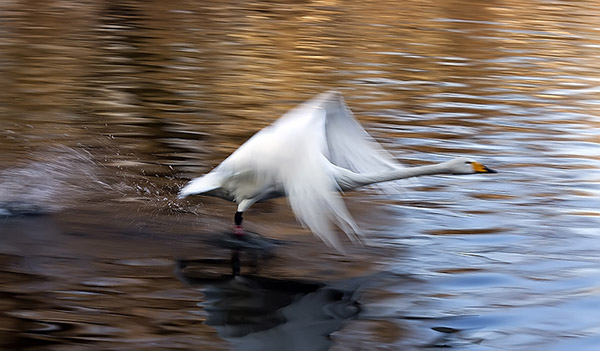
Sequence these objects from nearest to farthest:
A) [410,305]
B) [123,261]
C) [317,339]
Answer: [317,339] → [410,305] → [123,261]

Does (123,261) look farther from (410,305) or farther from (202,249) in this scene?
(410,305)

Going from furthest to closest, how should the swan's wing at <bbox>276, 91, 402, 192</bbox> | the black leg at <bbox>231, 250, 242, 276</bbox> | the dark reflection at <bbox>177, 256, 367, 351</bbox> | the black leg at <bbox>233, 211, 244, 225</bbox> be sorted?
the black leg at <bbox>233, 211, 244, 225</bbox>, the swan's wing at <bbox>276, 91, 402, 192</bbox>, the black leg at <bbox>231, 250, 242, 276</bbox>, the dark reflection at <bbox>177, 256, 367, 351</bbox>

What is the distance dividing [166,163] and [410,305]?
4.24 meters

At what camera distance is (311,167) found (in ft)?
22.1

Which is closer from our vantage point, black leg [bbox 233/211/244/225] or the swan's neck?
the swan's neck

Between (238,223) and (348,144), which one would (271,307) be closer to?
(238,223)

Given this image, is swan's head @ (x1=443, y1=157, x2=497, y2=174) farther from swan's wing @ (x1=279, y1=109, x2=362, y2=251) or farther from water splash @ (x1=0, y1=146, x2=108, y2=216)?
water splash @ (x1=0, y1=146, x2=108, y2=216)

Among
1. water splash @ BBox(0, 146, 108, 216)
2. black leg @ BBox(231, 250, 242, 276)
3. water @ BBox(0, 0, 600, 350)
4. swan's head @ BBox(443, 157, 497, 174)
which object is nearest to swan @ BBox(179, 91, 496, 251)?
swan's head @ BBox(443, 157, 497, 174)

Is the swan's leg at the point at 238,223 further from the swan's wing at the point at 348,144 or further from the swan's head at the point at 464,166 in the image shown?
the swan's head at the point at 464,166

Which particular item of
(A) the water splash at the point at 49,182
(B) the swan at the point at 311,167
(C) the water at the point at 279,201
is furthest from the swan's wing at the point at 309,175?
(A) the water splash at the point at 49,182

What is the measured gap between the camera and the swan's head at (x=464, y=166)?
802 cm

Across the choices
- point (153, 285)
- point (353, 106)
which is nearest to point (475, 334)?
point (153, 285)

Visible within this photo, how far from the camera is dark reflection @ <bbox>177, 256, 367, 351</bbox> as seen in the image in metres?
6.07

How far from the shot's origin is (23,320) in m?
6.12
